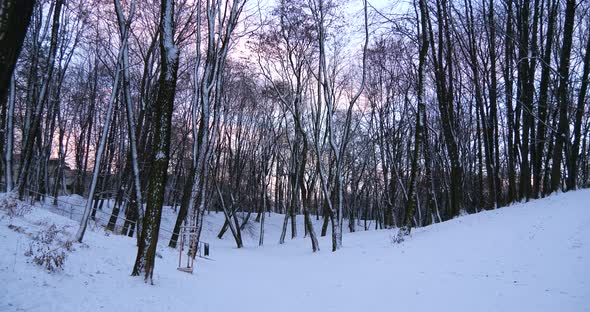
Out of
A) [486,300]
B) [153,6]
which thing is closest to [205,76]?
[153,6]

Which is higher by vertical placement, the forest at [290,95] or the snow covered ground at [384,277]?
the forest at [290,95]

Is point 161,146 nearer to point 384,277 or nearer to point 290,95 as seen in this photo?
point 384,277

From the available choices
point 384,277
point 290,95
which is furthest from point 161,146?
point 290,95

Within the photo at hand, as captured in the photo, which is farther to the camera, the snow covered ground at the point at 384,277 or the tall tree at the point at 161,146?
the tall tree at the point at 161,146

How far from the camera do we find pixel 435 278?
7.32 metres

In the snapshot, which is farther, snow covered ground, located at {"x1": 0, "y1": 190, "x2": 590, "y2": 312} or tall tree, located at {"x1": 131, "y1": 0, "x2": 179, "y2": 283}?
tall tree, located at {"x1": 131, "y1": 0, "x2": 179, "y2": 283}

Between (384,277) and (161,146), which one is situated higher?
(161,146)

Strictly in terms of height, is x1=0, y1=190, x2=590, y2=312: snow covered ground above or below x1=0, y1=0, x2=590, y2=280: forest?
below

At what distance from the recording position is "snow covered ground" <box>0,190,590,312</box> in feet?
17.3

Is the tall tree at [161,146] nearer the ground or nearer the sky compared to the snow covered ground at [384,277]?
nearer the sky

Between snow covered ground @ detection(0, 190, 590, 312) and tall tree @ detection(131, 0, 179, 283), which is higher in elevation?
tall tree @ detection(131, 0, 179, 283)

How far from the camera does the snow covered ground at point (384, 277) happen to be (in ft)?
17.3

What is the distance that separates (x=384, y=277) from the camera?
27.6 feet

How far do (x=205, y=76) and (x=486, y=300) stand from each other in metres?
11.4
